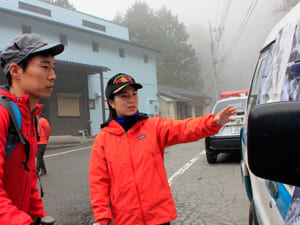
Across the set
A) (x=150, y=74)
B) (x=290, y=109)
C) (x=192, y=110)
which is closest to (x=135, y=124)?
(x=290, y=109)

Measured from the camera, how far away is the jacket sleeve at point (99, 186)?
5.99ft

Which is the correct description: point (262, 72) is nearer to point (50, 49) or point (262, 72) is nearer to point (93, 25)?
point (50, 49)

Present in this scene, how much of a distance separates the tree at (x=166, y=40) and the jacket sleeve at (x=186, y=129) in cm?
4775

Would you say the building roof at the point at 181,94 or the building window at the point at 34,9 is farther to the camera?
the building roof at the point at 181,94

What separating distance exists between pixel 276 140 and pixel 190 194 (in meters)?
4.15

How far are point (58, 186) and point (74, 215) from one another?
1.89 metres

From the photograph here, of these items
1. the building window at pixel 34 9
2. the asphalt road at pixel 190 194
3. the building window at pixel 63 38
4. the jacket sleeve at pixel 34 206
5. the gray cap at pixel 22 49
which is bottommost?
the asphalt road at pixel 190 194

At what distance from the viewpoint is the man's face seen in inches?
56.2

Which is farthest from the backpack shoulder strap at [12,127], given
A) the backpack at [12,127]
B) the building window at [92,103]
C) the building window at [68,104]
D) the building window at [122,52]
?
the building window at [122,52]

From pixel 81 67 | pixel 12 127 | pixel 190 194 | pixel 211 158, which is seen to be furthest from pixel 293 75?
pixel 81 67

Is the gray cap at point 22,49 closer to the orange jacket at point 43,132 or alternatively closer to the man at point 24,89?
the man at point 24,89

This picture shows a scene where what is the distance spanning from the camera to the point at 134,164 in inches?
75.7

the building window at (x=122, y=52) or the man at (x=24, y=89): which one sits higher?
the building window at (x=122, y=52)

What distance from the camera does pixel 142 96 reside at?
25.6 meters
